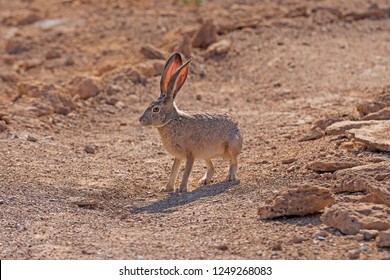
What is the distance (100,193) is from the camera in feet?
30.3

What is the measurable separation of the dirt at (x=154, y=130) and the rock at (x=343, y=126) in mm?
150

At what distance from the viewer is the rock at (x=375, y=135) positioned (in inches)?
356

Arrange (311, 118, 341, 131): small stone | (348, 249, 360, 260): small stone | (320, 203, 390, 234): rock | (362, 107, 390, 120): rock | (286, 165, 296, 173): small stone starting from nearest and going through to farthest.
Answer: (348, 249, 360, 260): small stone, (320, 203, 390, 234): rock, (286, 165, 296, 173): small stone, (362, 107, 390, 120): rock, (311, 118, 341, 131): small stone

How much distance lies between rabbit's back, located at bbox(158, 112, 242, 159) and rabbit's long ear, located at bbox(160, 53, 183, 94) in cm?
33

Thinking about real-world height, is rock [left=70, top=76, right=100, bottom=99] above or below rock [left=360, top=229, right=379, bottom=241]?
below

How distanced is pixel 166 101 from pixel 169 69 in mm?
333

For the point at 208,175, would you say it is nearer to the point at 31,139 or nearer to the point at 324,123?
the point at 324,123

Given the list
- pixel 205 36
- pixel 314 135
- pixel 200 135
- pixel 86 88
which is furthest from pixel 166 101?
pixel 205 36

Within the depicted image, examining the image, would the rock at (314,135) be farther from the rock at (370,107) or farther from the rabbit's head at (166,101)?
the rabbit's head at (166,101)

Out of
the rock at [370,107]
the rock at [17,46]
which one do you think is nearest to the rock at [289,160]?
the rock at [370,107]

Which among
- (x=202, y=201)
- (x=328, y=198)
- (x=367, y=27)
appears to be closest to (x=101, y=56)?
(x=367, y=27)

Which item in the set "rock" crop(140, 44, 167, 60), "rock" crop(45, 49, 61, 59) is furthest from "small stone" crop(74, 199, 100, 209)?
"rock" crop(45, 49, 61, 59)

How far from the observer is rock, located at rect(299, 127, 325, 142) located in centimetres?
1039

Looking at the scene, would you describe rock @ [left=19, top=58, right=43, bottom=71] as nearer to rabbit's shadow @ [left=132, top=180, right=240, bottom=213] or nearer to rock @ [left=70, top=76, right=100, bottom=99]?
rock @ [left=70, top=76, right=100, bottom=99]
